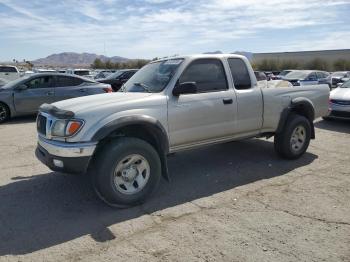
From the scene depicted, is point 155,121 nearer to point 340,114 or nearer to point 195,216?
point 195,216

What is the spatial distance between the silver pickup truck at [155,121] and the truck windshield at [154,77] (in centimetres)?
2

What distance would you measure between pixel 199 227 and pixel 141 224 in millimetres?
660

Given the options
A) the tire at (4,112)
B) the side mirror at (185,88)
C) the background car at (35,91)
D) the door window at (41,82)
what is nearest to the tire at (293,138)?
the side mirror at (185,88)

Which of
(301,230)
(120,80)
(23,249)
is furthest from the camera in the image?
(120,80)

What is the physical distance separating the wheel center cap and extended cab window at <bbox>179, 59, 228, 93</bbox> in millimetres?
1438

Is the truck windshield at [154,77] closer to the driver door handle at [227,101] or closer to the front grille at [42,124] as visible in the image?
the driver door handle at [227,101]

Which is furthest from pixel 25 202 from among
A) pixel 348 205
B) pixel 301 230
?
pixel 348 205

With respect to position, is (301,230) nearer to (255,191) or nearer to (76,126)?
(255,191)

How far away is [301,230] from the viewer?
4141 millimetres

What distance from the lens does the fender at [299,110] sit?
6641mm

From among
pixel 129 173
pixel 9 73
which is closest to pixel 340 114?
pixel 129 173

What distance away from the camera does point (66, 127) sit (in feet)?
14.8

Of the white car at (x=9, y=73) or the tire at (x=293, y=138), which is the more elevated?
the white car at (x=9, y=73)

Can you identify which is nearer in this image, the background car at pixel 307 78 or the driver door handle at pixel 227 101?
the driver door handle at pixel 227 101
